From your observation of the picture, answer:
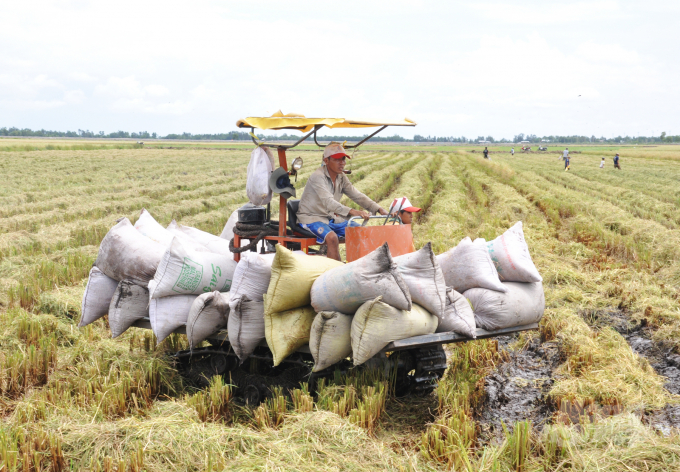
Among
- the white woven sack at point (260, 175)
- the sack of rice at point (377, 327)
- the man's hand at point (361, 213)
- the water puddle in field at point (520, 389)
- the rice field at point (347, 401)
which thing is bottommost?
the water puddle in field at point (520, 389)

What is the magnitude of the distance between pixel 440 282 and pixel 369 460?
1.28m

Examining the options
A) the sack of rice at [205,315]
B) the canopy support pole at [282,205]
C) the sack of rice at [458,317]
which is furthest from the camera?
the canopy support pole at [282,205]

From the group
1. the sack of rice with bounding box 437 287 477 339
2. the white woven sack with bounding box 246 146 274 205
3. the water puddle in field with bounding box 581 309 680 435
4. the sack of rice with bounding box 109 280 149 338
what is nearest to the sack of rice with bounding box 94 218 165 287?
the sack of rice with bounding box 109 280 149 338

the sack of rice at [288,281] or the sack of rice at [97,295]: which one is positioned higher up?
the sack of rice at [288,281]

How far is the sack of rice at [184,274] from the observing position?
4133 mm

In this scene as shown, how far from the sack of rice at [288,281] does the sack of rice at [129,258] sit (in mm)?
1312

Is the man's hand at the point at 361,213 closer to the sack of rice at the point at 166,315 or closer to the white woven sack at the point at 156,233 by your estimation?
the white woven sack at the point at 156,233

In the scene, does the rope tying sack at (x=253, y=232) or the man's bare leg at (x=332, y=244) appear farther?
the rope tying sack at (x=253, y=232)

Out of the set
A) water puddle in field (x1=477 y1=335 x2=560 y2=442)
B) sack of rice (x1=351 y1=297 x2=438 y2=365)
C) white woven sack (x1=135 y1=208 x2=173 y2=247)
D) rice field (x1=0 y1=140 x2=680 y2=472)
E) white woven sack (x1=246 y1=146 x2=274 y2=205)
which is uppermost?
white woven sack (x1=246 y1=146 x2=274 y2=205)

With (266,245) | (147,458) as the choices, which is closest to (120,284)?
(266,245)

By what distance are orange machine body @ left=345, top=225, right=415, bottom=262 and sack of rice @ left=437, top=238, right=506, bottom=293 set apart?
0.45 metres

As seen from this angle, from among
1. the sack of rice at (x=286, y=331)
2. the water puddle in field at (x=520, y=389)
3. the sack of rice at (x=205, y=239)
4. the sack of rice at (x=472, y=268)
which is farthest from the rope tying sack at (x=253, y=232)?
the water puddle in field at (x=520, y=389)

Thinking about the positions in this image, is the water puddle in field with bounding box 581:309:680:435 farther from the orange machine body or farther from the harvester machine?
the orange machine body

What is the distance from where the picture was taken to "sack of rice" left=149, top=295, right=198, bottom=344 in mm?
4141
